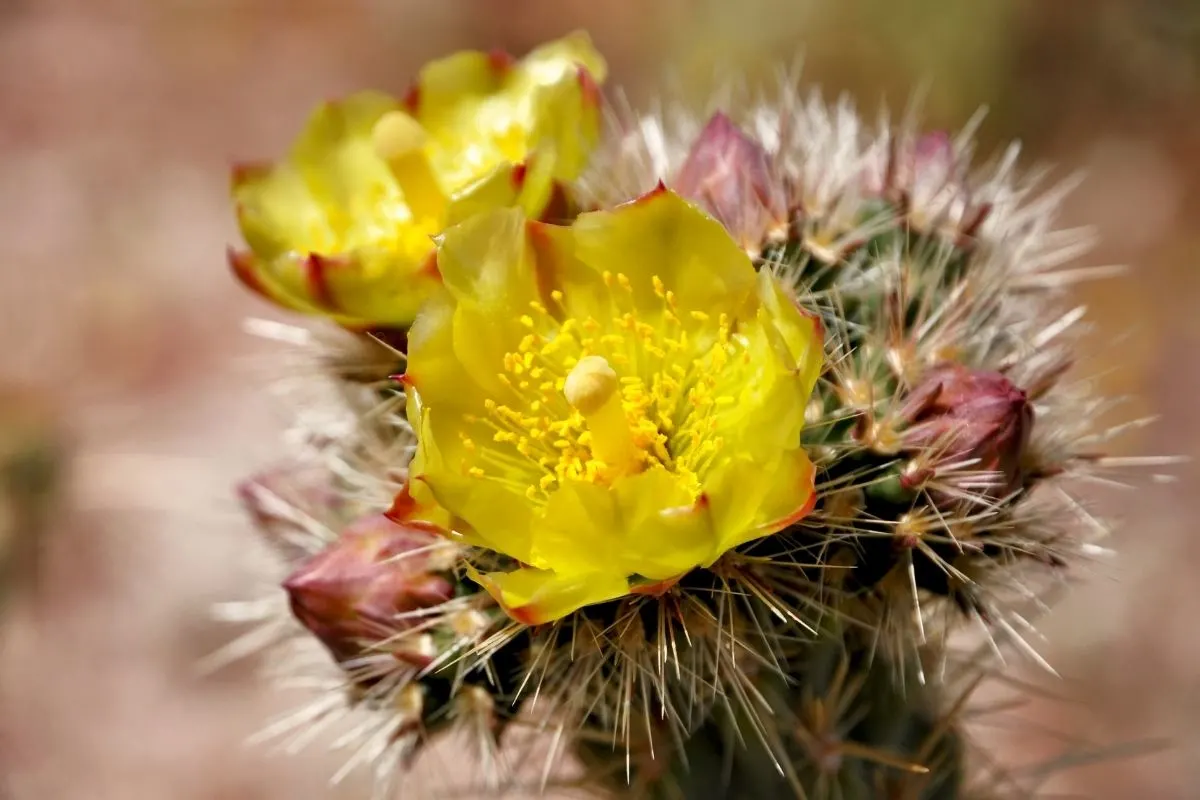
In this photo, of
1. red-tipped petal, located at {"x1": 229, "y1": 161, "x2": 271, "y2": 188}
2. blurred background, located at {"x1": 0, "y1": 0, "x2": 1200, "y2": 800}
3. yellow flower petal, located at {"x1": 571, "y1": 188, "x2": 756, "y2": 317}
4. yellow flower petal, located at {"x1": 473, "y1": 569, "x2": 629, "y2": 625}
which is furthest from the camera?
blurred background, located at {"x1": 0, "y1": 0, "x2": 1200, "y2": 800}

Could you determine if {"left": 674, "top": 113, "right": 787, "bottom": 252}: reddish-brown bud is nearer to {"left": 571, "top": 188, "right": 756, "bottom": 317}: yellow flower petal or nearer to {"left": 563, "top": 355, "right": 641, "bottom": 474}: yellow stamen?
{"left": 571, "top": 188, "right": 756, "bottom": 317}: yellow flower petal

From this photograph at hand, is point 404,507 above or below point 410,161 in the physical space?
below

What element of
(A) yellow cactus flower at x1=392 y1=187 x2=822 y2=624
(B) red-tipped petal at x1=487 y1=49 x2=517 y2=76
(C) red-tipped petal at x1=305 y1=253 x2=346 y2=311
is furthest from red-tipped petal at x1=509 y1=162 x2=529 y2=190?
(B) red-tipped petal at x1=487 y1=49 x2=517 y2=76

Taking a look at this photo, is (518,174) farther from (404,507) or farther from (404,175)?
(404,507)

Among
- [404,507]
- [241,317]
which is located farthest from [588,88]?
[241,317]

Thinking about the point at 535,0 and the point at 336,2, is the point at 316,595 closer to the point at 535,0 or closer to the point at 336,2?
the point at 535,0

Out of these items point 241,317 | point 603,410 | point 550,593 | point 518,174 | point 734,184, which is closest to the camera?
point 550,593
